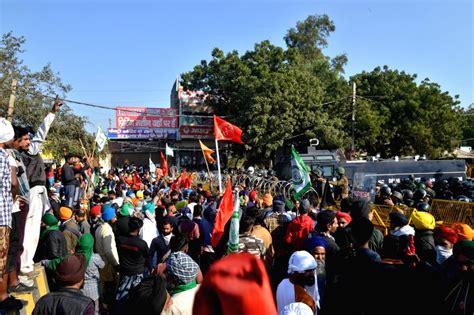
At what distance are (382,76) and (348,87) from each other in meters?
3.19

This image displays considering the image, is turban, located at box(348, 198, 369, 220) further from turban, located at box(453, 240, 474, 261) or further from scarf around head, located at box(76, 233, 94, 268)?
scarf around head, located at box(76, 233, 94, 268)

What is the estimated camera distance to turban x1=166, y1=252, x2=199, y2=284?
365 centimetres

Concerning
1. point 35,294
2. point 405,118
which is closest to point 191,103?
point 405,118

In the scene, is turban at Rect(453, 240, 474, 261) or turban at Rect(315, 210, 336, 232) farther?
turban at Rect(315, 210, 336, 232)

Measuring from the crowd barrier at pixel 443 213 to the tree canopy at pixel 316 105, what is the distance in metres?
21.1

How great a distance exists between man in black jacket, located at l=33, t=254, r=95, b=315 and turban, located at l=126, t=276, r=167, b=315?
1.02 ft

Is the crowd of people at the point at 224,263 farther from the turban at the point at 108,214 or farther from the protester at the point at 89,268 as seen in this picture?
the turban at the point at 108,214

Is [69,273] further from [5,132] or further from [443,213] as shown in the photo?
[443,213]

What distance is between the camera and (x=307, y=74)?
33.6m

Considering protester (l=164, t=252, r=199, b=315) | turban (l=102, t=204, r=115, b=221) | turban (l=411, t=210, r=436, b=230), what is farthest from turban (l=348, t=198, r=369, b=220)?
turban (l=102, t=204, r=115, b=221)

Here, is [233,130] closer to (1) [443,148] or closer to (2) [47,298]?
(2) [47,298]

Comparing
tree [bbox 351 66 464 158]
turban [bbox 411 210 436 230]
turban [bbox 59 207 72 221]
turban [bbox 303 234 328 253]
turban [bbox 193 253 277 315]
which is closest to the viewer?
turban [bbox 193 253 277 315]

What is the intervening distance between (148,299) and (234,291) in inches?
86.5

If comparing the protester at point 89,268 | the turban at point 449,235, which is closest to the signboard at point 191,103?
the protester at point 89,268
